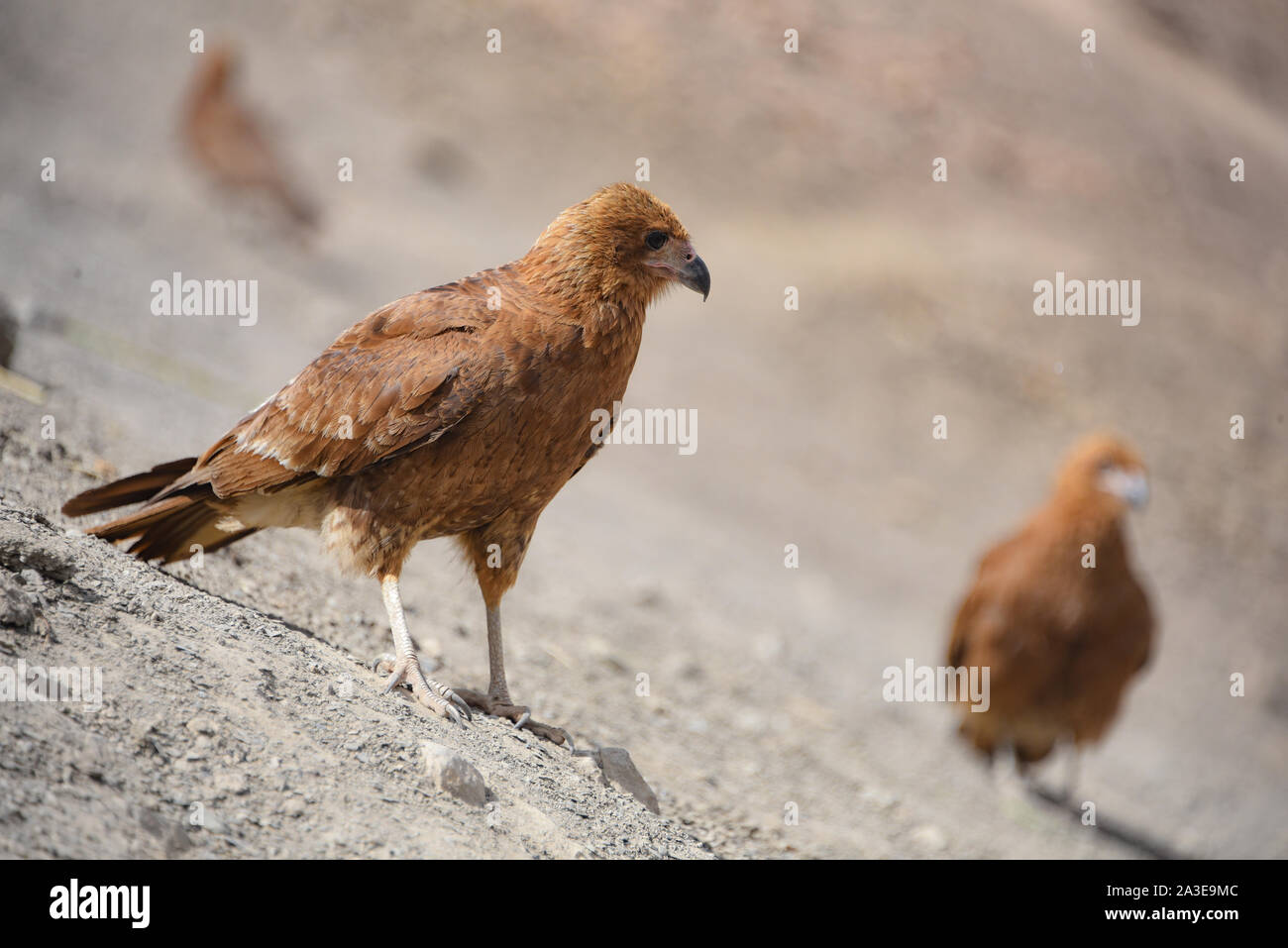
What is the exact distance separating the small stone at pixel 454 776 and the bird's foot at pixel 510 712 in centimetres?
106

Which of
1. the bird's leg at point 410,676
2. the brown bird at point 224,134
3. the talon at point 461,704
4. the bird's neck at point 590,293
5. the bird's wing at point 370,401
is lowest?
the talon at point 461,704

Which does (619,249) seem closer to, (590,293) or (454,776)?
(590,293)

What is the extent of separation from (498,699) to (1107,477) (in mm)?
5152

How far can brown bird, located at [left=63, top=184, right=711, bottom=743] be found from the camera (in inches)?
170

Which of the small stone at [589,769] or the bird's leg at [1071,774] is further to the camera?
the bird's leg at [1071,774]

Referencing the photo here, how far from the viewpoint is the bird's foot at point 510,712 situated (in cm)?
473

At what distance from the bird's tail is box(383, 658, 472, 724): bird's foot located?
120cm

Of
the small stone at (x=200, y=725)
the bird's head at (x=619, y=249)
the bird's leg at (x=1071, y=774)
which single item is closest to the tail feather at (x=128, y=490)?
the small stone at (x=200, y=725)

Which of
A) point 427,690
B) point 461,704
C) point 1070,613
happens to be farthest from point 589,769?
point 1070,613

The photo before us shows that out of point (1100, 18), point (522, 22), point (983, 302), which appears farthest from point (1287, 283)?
point (522, 22)

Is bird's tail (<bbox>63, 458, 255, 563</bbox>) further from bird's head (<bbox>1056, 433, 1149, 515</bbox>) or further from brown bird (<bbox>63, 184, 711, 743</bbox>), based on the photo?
bird's head (<bbox>1056, 433, 1149, 515</bbox>)

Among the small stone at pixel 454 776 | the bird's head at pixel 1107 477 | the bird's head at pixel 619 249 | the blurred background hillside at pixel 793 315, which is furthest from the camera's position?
the bird's head at pixel 1107 477

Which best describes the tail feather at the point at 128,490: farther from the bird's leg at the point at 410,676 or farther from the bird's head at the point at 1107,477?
the bird's head at the point at 1107,477

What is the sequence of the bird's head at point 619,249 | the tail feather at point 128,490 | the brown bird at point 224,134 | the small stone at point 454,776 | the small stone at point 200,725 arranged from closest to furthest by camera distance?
the small stone at point 200,725 < the small stone at point 454,776 < the bird's head at point 619,249 < the tail feather at point 128,490 < the brown bird at point 224,134
